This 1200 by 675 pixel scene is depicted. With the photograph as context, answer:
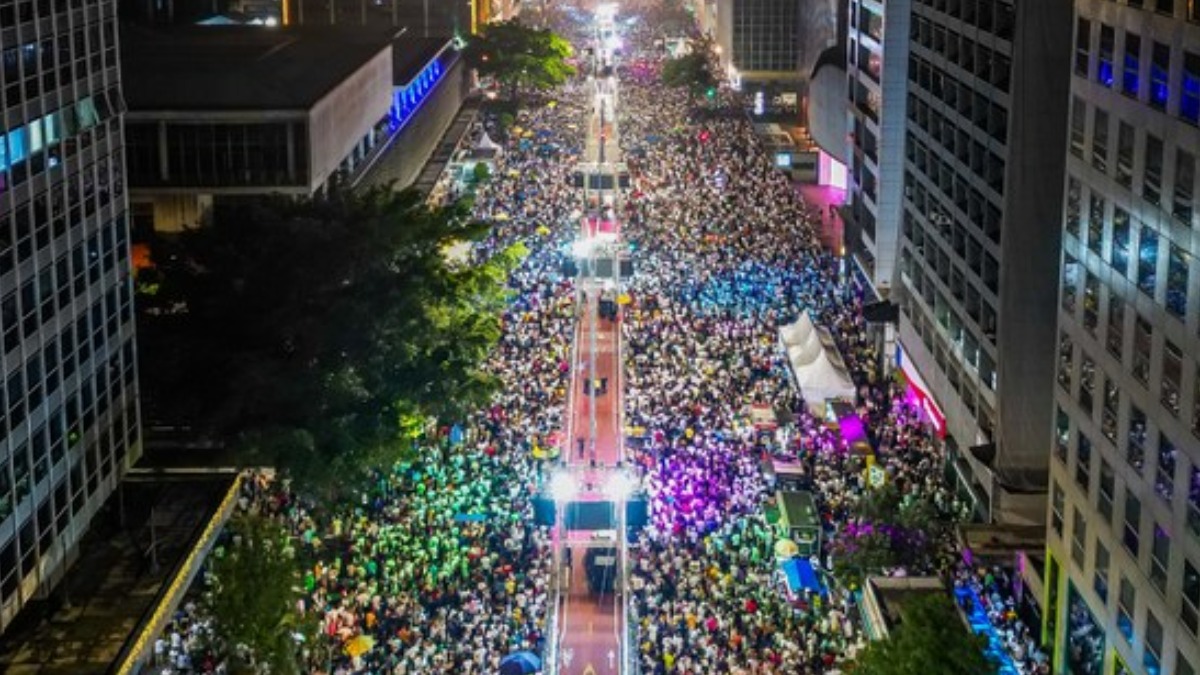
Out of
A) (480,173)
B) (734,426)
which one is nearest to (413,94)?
→ (480,173)

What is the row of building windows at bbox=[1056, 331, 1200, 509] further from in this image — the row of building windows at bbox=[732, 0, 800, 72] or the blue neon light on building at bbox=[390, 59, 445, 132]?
the row of building windows at bbox=[732, 0, 800, 72]

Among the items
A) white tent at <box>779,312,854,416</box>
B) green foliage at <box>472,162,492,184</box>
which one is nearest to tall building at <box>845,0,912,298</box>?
white tent at <box>779,312,854,416</box>

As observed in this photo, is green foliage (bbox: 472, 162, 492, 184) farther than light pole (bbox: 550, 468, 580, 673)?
Yes

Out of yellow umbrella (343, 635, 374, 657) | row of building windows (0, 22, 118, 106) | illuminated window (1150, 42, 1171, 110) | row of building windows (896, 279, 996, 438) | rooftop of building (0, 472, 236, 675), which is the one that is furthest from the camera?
row of building windows (896, 279, 996, 438)

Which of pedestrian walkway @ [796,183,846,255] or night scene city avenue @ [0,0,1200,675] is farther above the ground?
night scene city avenue @ [0,0,1200,675]

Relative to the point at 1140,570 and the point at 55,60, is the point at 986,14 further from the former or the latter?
the point at 55,60

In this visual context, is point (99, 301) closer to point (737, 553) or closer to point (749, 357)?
point (737, 553)

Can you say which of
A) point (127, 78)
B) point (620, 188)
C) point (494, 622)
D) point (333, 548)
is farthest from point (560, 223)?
point (494, 622)
